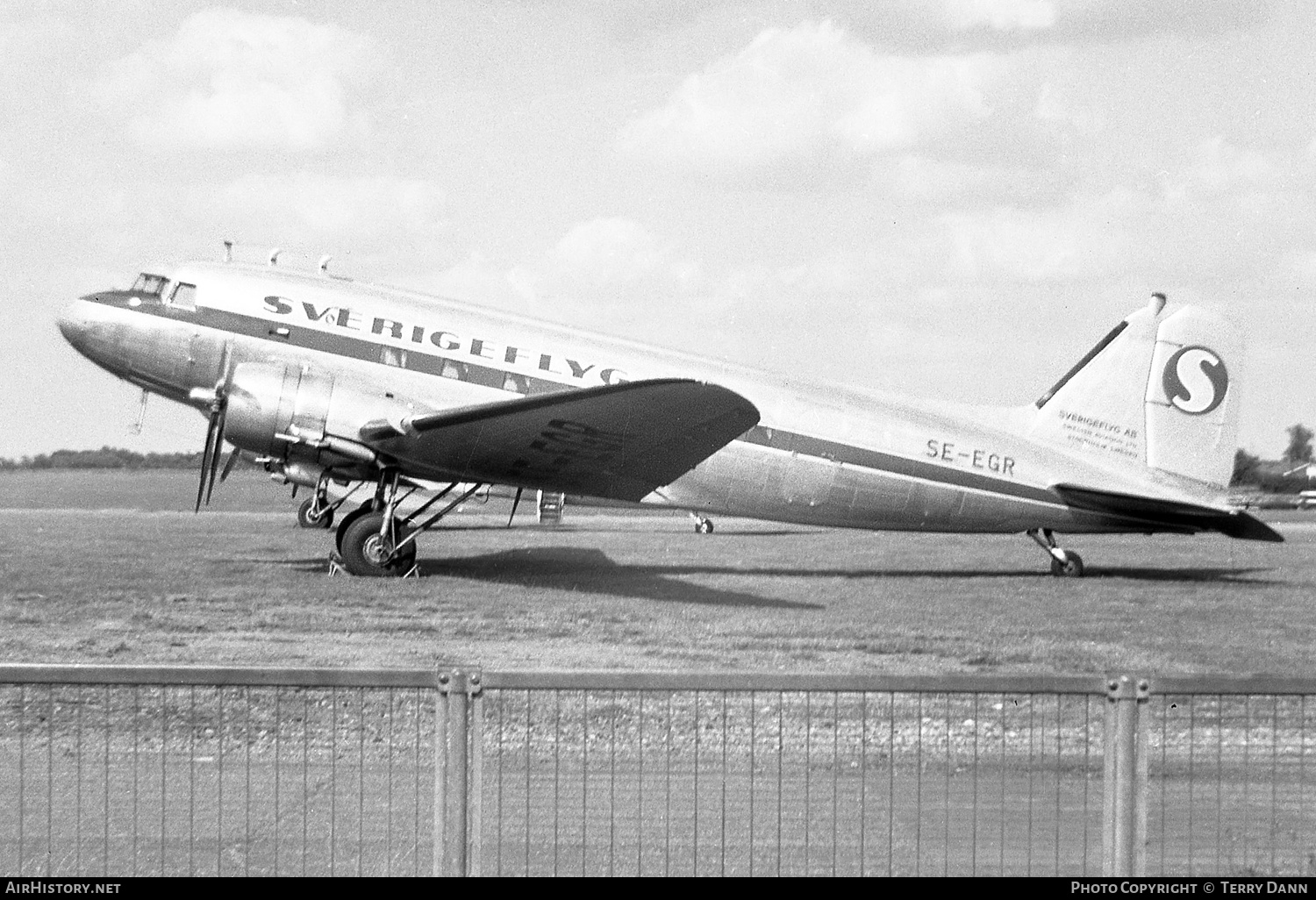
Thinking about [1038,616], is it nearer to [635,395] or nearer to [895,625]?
[895,625]

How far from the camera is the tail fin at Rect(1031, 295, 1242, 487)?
22.1 metres

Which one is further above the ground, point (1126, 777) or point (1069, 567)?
point (1069, 567)

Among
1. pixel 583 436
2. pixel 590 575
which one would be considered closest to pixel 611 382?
pixel 583 436

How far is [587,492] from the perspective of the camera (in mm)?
20078

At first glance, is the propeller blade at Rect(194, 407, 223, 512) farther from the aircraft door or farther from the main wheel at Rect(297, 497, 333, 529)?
the main wheel at Rect(297, 497, 333, 529)

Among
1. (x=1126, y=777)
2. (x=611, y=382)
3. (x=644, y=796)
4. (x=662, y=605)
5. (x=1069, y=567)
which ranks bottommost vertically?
(x=644, y=796)

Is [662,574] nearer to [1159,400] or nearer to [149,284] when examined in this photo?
[1159,400]

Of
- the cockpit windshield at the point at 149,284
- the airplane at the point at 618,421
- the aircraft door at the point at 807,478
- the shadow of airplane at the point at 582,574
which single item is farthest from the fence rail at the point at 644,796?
the cockpit windshield at the point at 149,284

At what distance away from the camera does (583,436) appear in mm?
17922

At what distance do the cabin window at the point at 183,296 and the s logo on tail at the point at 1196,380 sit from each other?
14.2m

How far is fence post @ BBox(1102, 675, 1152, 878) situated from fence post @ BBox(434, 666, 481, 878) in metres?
2.41

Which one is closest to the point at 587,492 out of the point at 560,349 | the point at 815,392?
the point at 560,349

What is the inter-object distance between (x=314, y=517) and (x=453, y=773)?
28.4m

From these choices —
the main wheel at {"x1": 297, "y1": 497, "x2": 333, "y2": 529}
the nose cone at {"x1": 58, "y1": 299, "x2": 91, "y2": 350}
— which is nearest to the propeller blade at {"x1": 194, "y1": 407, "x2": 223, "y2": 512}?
the nose cone at {"x1": 58, "y1": 299, "x2": 91, "y2": 350}
